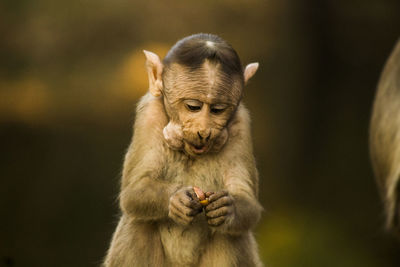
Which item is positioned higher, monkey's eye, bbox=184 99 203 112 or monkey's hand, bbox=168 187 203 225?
monkey's eye, bbox=184 99 203 112

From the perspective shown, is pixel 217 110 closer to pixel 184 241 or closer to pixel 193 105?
pixel 193 105

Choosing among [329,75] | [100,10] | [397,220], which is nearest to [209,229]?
[397,220]

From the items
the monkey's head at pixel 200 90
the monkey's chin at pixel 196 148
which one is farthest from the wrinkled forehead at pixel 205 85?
A: the monkey's chin at pixel 196 148

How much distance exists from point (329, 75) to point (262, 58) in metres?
0.89

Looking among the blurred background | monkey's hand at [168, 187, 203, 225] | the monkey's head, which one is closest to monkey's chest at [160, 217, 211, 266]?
monkey's hand at [168, 187, 203, 225]

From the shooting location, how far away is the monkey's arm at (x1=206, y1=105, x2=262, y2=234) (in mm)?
2506

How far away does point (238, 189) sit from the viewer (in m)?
2.77

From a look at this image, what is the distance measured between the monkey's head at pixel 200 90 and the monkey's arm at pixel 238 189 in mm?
199

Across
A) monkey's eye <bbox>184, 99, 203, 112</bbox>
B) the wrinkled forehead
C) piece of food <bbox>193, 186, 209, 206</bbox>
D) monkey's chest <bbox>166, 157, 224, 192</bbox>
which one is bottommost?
piece of food <bbox>193, 186, 209, 206</bbox>

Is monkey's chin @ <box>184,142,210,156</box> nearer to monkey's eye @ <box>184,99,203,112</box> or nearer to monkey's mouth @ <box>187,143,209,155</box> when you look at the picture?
monkey's mouth @ <box>187,143,209,155</box>

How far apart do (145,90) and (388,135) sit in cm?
184

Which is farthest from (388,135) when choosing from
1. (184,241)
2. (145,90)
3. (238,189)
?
(184,241)

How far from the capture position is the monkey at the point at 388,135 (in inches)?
162

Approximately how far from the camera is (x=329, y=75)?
5750mm
